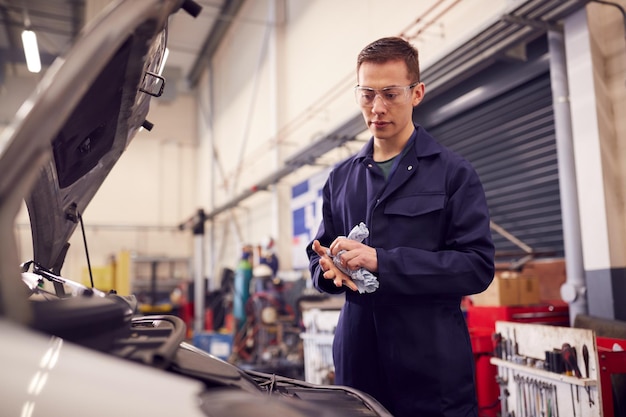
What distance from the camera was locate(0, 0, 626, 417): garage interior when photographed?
2711mm

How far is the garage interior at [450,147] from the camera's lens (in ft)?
8.89

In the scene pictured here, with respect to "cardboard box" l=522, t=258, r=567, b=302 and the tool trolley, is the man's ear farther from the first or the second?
"cardboard box" l=522, t=258, r=567, b=302

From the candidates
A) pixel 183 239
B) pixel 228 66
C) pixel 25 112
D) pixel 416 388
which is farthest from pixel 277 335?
pixel 183 239

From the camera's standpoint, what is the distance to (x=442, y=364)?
125 centimetres

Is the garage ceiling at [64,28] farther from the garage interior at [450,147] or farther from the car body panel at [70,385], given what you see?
the car body panel at [70,385]

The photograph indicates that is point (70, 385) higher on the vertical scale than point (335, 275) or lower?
lower

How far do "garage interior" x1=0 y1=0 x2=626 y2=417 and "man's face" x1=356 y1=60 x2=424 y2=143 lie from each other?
0.53m

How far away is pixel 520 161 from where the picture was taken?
12.2 ft

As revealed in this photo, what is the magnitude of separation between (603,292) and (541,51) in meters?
1.69

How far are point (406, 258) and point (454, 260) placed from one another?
115mm

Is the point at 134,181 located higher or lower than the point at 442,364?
higher

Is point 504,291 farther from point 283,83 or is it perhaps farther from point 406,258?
point 283,83

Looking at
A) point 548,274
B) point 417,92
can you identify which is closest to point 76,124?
point 417,92

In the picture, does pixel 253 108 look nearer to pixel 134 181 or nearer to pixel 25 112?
pixel 134 181
